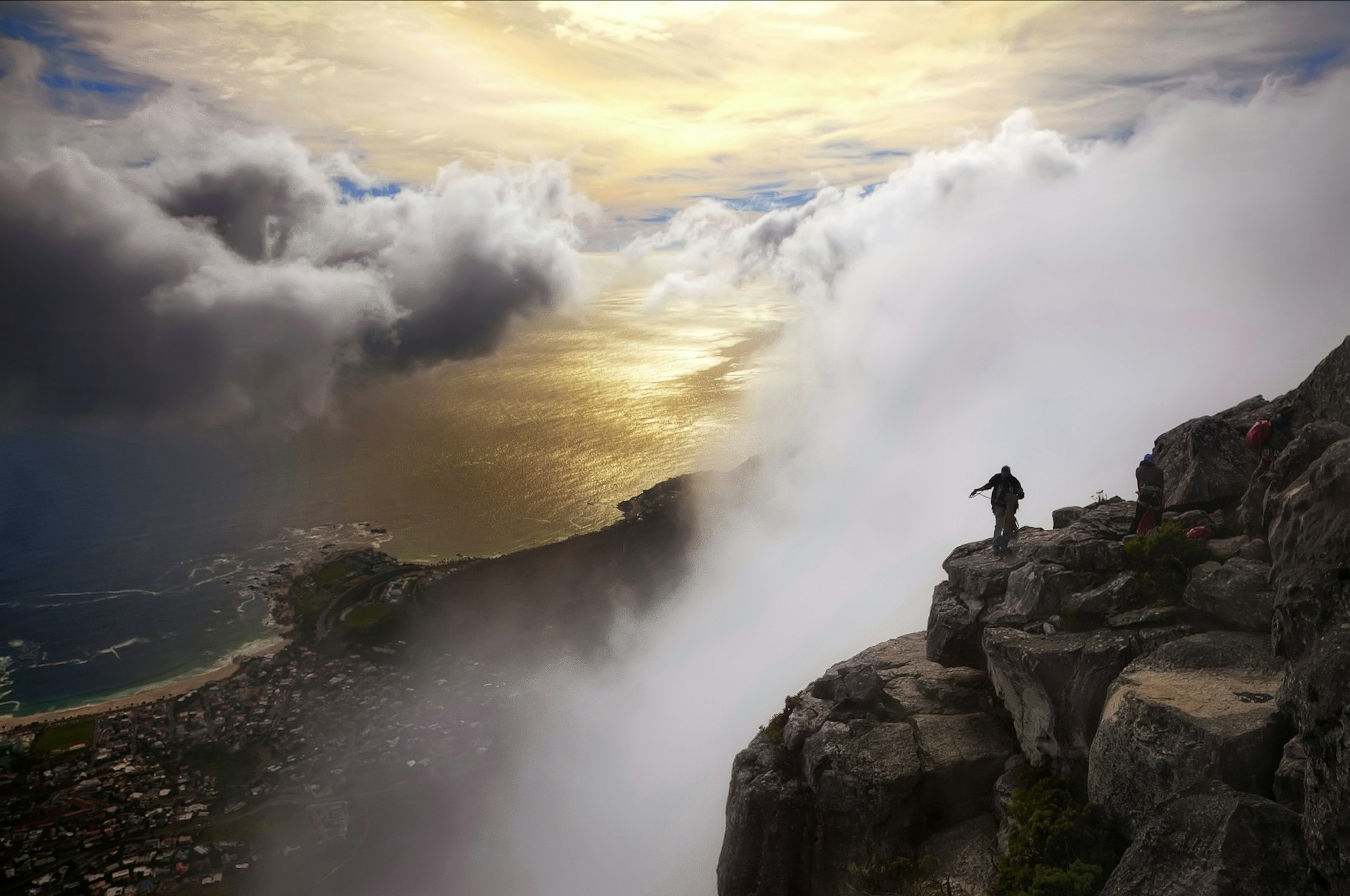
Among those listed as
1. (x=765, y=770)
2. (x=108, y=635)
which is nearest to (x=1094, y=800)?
(x=765, y=770)

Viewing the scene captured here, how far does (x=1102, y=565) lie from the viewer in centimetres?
2831

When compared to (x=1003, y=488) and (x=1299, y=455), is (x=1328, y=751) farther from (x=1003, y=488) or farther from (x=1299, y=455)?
(x=1003, y=488)

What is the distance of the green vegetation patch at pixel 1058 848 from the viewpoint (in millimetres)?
20469

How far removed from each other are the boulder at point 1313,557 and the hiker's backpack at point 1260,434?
7.07m

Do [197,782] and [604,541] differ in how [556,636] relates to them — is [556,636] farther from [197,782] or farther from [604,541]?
[197,782]

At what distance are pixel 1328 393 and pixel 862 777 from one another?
949 inches

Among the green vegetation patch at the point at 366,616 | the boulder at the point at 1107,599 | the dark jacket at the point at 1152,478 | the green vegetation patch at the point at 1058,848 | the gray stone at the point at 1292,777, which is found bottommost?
the green vegetation patch at the point at 366,616

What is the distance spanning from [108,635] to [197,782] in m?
65.2

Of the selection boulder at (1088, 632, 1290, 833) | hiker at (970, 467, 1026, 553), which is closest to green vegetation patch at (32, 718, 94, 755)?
hiker at (970, 467, 1026, 553)

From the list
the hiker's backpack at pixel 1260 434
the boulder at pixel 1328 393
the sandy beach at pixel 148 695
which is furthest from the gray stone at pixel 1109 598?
the sandy beach at pixel 148 695

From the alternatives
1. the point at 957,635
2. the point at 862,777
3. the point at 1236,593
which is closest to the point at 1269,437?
the point at 1236,593

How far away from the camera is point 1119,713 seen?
864 inches

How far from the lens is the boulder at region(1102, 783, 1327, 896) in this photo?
16188mm

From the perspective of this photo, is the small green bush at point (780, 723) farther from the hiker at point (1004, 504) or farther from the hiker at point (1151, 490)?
the hiker at point (1151, 490)
